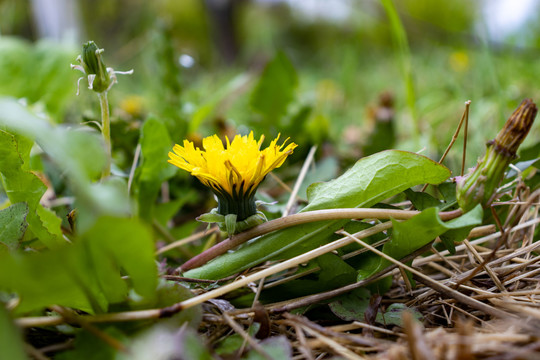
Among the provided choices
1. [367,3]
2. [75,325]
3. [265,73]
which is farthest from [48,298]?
[367,3]

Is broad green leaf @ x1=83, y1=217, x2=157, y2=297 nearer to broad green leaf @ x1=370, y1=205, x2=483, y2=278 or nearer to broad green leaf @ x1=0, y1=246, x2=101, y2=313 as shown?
broad green leaf @ x1=0, y1=246, x2=101, y2=313

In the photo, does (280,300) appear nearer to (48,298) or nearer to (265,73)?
(48,298)

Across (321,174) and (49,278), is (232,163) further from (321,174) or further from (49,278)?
(321,174)

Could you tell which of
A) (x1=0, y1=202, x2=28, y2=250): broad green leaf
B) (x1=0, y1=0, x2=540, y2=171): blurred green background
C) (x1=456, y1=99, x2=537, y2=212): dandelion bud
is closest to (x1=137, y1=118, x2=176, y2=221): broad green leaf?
(x1=0, y1=0, x2=540, y2=171): blurred green background

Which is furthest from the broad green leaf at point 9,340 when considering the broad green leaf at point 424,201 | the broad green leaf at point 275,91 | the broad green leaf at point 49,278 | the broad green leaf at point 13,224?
the broad green leaf at point 275,91

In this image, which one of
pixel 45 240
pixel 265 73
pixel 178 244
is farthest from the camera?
pixel 265 73

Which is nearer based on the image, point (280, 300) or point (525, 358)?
point (525, 358)
